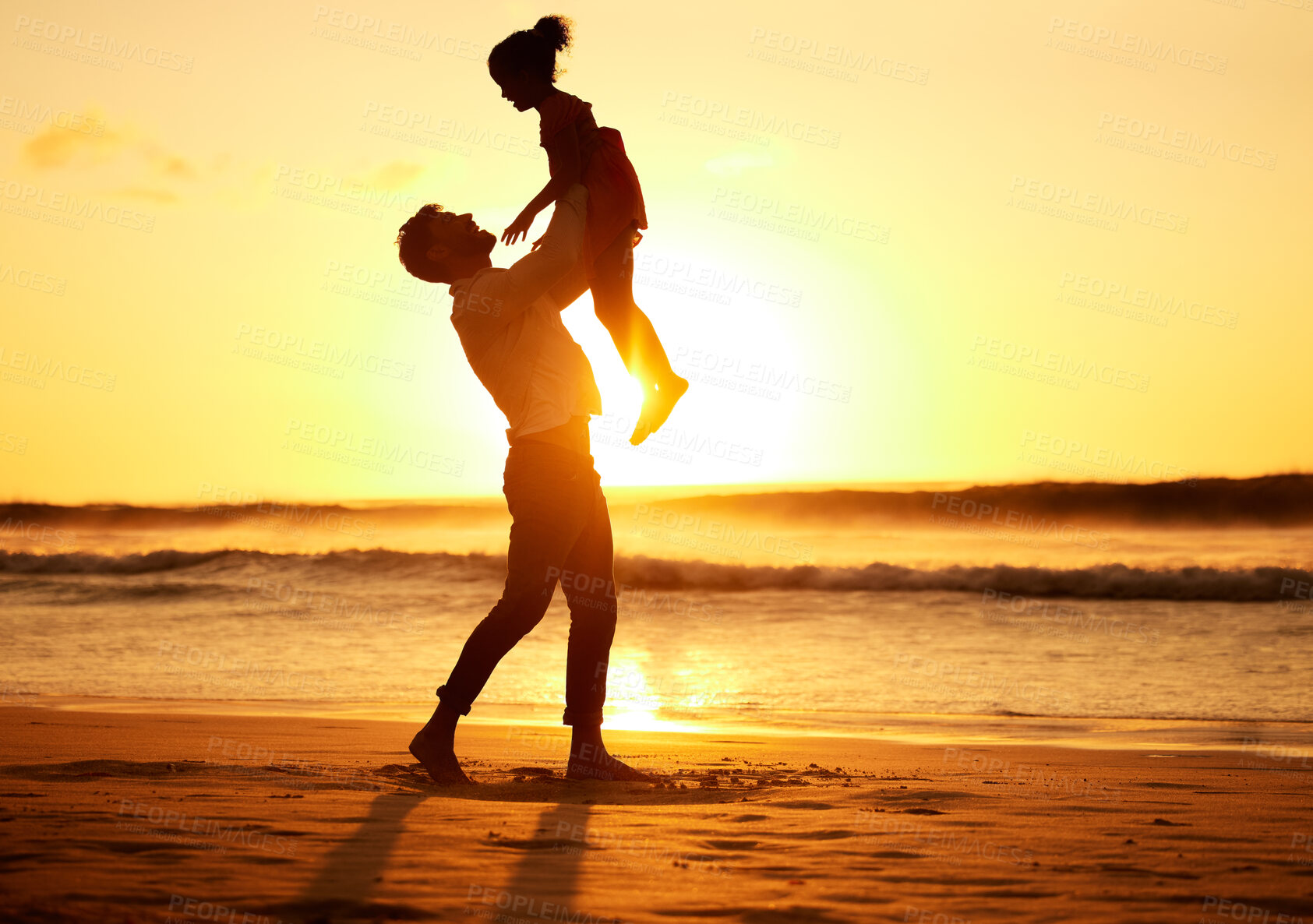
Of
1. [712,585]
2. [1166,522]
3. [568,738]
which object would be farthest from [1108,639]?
[1166,522]

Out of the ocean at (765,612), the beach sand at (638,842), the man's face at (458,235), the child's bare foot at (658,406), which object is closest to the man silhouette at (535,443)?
the man's face at (458,235)

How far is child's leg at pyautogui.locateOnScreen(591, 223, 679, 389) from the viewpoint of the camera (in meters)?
3.55

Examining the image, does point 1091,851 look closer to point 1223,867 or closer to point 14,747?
point 1223,867

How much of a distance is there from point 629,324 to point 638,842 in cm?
172

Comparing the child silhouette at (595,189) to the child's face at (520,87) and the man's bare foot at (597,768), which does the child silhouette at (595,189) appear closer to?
the child's face at (520,87)

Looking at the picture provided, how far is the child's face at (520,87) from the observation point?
11.3 feet

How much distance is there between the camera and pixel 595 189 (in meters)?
3.45

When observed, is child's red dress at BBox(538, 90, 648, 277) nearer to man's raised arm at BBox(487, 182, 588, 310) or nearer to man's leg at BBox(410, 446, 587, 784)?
man's raised arm at BBox(487, 182, 588, 310)

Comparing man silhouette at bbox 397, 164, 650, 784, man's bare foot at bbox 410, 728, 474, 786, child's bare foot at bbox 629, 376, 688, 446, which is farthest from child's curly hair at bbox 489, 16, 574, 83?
man's bare foot at bbox 410, 728, 474, 786

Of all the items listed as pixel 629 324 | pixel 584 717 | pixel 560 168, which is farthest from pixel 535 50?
pixel 584 717

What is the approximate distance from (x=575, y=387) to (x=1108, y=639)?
27.0 ft

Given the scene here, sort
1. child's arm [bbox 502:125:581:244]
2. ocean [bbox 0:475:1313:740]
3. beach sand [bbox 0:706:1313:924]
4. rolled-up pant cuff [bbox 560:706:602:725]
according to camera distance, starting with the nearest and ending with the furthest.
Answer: beach sand [bbox 0:706:1313:924], child's arm [bbox 502:125:581:244], rolled-up pant cuff [bbox 560:706:602:725], ocean [bbox 0:475:1313:740]

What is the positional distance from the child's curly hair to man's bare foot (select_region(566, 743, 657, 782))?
7.34ft

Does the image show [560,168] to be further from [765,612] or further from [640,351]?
[765,612]
